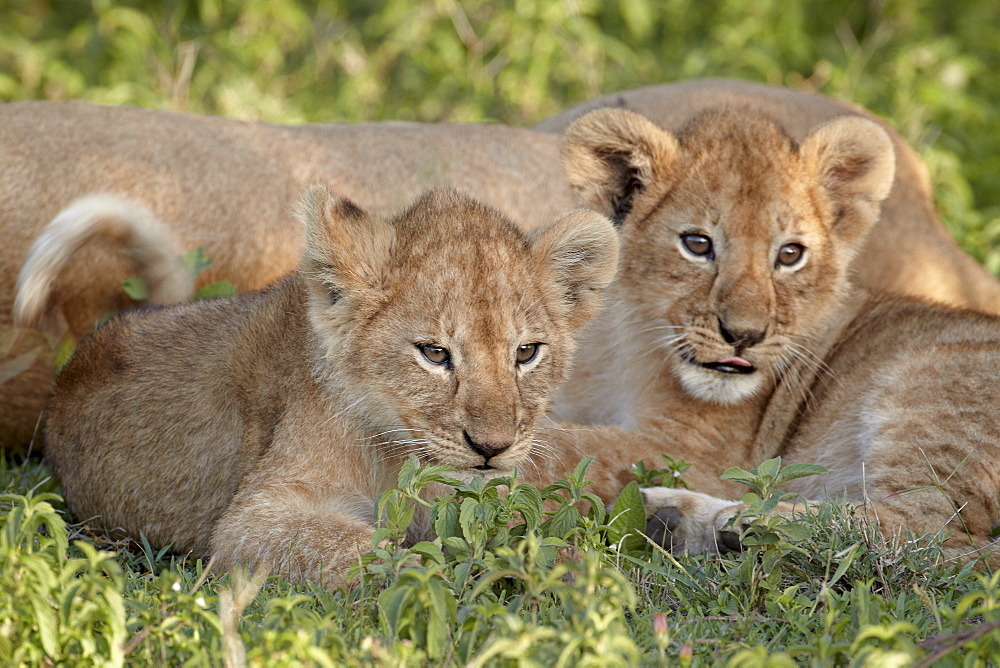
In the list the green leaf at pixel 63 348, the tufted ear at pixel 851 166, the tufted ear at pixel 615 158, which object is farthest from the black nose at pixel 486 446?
the green leaf at pixel 63 348

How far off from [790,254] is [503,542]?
4.92 feet

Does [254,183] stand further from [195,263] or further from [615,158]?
[615,158]

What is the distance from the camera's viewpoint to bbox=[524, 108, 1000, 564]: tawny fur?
331 centimetres

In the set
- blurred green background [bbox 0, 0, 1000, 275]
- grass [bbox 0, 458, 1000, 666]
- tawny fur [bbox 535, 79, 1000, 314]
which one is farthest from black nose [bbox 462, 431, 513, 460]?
blurred green background [bbox 0, 0, 1000, 275]

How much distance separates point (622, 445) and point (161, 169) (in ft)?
7.54

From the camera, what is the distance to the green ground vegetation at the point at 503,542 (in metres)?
2.01

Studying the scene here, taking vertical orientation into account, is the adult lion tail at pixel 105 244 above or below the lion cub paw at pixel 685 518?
above

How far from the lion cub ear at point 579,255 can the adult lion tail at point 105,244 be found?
1.57m

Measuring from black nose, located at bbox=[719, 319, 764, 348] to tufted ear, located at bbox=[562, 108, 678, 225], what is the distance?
502 mm

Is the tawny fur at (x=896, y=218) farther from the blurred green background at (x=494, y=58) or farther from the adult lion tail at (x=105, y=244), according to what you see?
the adult lion tail at (x=105, y=244)

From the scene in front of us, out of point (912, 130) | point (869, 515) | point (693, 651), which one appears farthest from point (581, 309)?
point (912, 130)

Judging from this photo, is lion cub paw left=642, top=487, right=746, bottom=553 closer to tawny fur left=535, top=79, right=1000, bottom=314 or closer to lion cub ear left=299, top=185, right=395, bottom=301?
lion cub ear left=299, top=185, right=395, bottom=301

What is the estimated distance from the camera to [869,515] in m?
2.97

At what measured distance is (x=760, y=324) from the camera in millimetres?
3320
